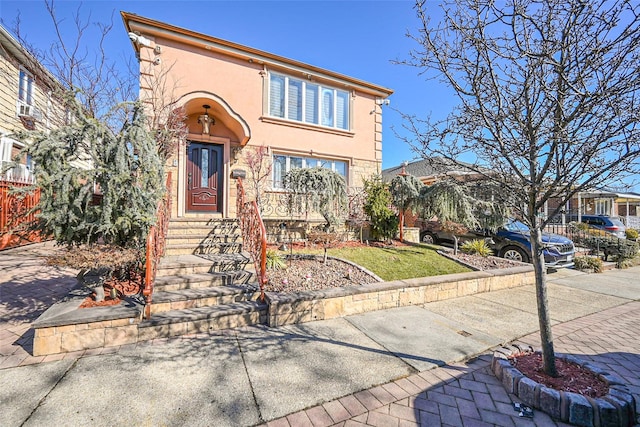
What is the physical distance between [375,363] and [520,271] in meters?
5.71

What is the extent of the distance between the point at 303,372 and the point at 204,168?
7.01 m

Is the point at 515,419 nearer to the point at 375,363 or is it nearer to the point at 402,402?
the point at 402,402

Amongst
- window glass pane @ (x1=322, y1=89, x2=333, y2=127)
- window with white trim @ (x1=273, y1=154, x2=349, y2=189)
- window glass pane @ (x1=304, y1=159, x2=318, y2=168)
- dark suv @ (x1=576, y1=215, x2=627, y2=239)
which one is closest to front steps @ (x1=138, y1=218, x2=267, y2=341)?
window with white trim @ (x1=273, y1=154, x2=349, y2=189)

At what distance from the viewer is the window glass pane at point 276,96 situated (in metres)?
9.06

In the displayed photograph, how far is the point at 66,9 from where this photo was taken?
625cm

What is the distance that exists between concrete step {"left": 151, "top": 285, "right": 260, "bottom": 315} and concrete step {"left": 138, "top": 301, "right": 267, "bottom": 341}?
109mm

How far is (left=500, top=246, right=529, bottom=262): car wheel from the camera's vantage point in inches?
332

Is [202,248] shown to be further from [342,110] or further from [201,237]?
[342,110]

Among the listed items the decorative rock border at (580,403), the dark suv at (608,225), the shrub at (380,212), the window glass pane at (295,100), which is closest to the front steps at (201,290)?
the decorative rock border at (580,403)

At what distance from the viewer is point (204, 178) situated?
8125 millimetres

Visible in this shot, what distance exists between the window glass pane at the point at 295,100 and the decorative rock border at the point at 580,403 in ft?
29.5

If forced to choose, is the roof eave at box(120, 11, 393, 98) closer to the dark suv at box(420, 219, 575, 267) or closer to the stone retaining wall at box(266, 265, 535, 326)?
the dark suv at box(420, 219, 575, 267)

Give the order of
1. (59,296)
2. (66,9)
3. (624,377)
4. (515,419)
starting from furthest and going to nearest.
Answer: (66,9) < (59,296) < (624,377) < (515,419)

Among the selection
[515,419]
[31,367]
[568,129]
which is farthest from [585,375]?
[31,367]
